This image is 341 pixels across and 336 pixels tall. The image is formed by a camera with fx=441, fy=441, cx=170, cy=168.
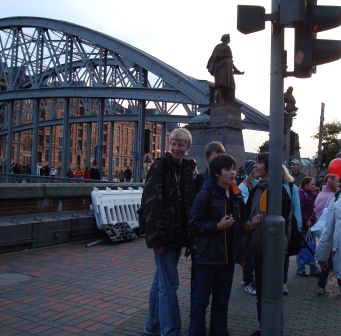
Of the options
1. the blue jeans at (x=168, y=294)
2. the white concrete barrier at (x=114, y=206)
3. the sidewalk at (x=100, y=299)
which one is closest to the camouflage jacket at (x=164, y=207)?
the blue jeans at (x=168, y=294)

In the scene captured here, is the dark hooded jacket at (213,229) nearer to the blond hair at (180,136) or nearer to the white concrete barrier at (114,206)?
the blond hair at (180,136)

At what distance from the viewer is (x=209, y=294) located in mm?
3873

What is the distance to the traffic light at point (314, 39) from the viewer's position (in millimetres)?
3678

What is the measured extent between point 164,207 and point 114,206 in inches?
232

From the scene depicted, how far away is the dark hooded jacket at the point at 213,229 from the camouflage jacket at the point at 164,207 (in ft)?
0.56

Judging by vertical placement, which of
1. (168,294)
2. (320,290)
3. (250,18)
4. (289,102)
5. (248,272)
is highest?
(289,102)

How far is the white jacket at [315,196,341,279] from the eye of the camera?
4.93 metres

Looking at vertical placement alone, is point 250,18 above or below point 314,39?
above

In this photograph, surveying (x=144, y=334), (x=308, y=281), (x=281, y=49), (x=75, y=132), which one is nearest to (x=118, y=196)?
(x=308, y=281)

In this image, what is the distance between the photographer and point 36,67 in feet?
134

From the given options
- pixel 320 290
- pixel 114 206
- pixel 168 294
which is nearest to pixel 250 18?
pixel 168 294

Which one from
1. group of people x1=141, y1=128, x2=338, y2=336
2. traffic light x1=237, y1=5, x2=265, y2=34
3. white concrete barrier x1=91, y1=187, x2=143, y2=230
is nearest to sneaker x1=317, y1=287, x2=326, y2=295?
group of people x1=141, y1=128, x2=338, y2=336

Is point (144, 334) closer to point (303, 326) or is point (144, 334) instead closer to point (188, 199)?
point (188, 199)

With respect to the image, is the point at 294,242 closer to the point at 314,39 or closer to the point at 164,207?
the point at 164,207
